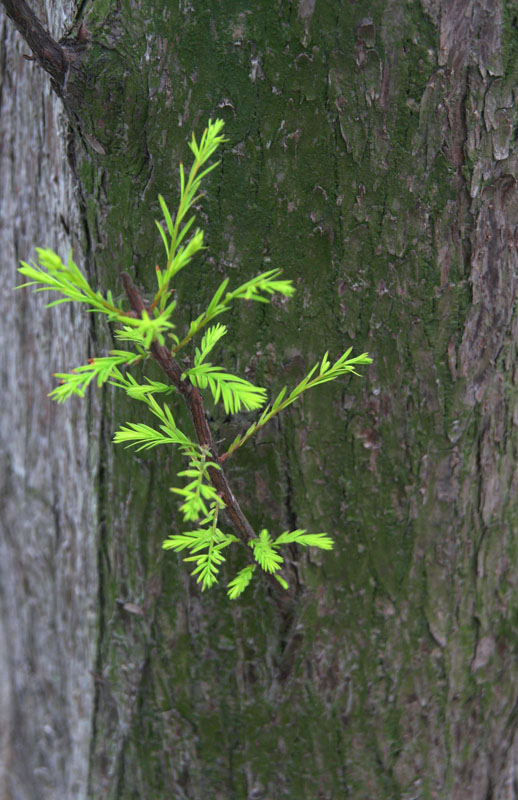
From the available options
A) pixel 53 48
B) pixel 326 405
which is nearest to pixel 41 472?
pixel 326 405

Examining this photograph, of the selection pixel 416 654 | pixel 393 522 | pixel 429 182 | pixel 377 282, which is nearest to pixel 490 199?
pixel 429 182

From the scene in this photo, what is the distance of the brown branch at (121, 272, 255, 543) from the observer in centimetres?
54

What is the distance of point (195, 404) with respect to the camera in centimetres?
63

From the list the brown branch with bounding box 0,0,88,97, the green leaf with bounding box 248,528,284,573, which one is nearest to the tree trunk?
the brown branch with bounding box 0,0,88,97

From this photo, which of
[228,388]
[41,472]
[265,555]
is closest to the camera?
[228,388]

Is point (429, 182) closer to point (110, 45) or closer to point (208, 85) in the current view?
point (208, 85)

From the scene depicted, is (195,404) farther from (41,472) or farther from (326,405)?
(41,472)

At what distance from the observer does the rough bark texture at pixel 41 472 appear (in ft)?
3.74

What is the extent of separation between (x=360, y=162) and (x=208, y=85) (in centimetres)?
24

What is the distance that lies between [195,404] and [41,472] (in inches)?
38.1

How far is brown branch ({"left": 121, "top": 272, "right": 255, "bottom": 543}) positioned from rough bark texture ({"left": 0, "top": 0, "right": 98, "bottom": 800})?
0.49 meters

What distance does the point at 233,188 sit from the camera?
884 mm

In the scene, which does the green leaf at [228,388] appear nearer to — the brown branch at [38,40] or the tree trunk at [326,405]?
the tree trunk at [326,405]

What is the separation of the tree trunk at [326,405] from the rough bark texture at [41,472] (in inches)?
1.2
